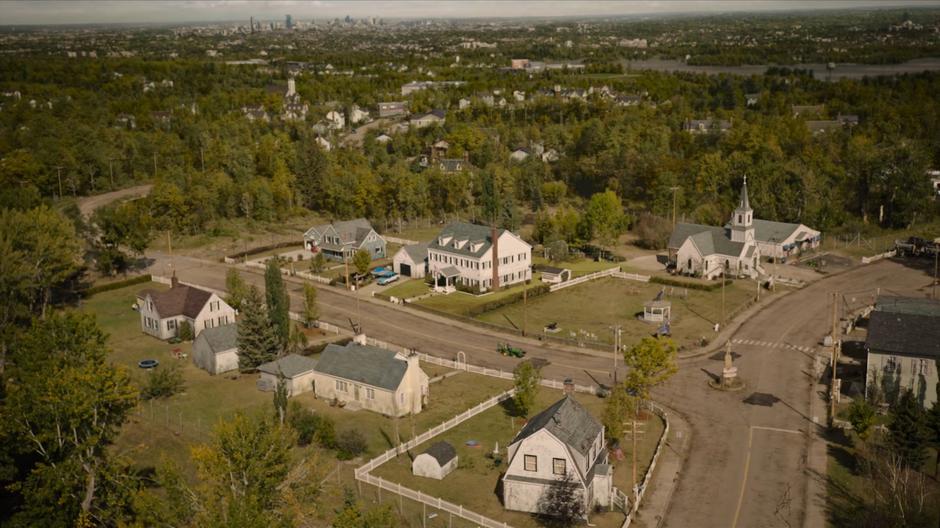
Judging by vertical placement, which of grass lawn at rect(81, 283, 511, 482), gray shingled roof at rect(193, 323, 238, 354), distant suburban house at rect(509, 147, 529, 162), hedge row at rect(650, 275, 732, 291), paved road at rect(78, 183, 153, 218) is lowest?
grass lawn at rect(81, 283, 511, 482)

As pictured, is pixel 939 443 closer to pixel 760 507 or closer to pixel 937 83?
pixel 760 507

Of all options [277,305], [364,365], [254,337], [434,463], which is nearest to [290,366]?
[254,337]

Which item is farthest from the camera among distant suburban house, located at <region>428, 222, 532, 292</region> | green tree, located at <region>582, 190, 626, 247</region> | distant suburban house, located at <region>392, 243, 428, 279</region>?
green tree, located at <region>582, 190, 626, 247</region>

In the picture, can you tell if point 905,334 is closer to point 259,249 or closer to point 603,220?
point 603,220

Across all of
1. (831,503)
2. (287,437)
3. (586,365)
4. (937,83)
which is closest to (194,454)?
(287,437)

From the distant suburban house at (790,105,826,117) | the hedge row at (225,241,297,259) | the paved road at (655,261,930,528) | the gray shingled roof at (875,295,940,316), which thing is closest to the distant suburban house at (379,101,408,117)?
the distant suburban house at (790,105,826,117)

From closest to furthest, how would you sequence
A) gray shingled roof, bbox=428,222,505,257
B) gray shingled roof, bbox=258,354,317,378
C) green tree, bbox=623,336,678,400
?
green tree, bbox=623,336,678,400 → gray shingled roof, bbox=258,354,317,378 → gray shingled roof, bbox=428,222,505,257

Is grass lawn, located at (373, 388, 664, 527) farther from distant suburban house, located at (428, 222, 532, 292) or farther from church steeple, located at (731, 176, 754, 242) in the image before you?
church steeple, located at (731, 176, 754, 242)
